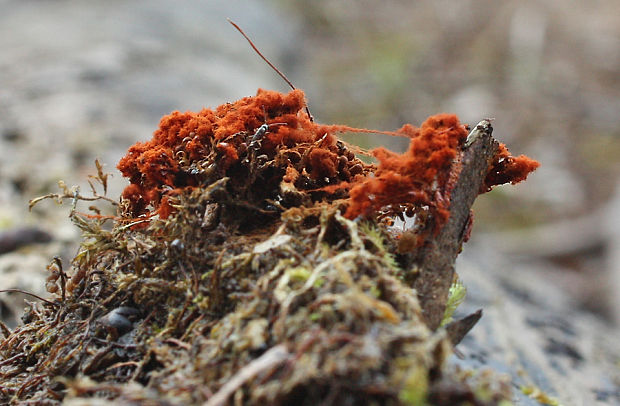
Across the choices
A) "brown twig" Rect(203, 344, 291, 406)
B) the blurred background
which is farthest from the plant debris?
the blurred background

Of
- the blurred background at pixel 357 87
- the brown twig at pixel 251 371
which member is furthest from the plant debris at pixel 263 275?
the blurred background at pixel 357 87

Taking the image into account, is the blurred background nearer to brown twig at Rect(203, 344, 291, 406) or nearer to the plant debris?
the plant debris

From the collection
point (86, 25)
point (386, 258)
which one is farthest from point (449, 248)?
point (86, 25)

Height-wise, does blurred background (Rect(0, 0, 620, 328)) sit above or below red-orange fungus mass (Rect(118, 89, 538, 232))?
above

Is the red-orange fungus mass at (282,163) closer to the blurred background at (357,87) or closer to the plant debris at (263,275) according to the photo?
the plant debris at (263,275)

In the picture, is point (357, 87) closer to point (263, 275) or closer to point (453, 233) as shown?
point (453, 233)

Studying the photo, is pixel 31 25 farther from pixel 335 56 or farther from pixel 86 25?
pixel 335 56
